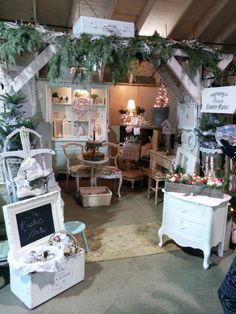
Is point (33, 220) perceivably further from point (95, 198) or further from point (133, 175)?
point (133, 175)

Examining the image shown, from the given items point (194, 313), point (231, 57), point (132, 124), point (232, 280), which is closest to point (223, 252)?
point (194, 313)

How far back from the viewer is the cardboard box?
227 cm

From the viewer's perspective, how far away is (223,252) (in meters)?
3.19

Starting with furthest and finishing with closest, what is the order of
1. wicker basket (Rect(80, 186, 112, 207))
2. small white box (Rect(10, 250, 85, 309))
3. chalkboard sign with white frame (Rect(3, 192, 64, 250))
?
wicker basket (Rect(80, 186, 112, 207)), chalkboard sign with white frame (Rect(3, 192, 64, 250)), small white box (Rect(10, 250, 85, 309))

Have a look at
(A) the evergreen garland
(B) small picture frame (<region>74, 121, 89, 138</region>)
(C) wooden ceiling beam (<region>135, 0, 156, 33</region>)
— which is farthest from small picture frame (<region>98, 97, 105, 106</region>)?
(A) the evergreen garland

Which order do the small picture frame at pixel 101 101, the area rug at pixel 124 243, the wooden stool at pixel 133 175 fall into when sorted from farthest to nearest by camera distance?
the small picture frame at pixel 101 101 < the wooden stool at pixel 133 175 < the area rug at pixel 124 243

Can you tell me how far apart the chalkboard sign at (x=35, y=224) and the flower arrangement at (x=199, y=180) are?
1.32 metres

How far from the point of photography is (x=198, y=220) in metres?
2.85

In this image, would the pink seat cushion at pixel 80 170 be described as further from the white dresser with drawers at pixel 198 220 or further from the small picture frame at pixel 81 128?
the white dresser with drawers at pixel 198 220

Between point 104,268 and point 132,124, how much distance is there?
14.2 ft

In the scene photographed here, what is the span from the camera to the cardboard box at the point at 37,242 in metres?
2.27

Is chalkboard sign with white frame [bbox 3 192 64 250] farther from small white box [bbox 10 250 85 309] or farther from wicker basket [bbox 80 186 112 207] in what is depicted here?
wicker basket [bbox 80 186 112 207]

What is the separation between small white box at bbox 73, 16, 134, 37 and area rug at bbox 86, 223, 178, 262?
93.4 inches

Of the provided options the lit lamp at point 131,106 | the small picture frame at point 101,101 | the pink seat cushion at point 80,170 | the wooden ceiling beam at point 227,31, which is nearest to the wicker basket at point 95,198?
the pink seat cushion at point 80,170
